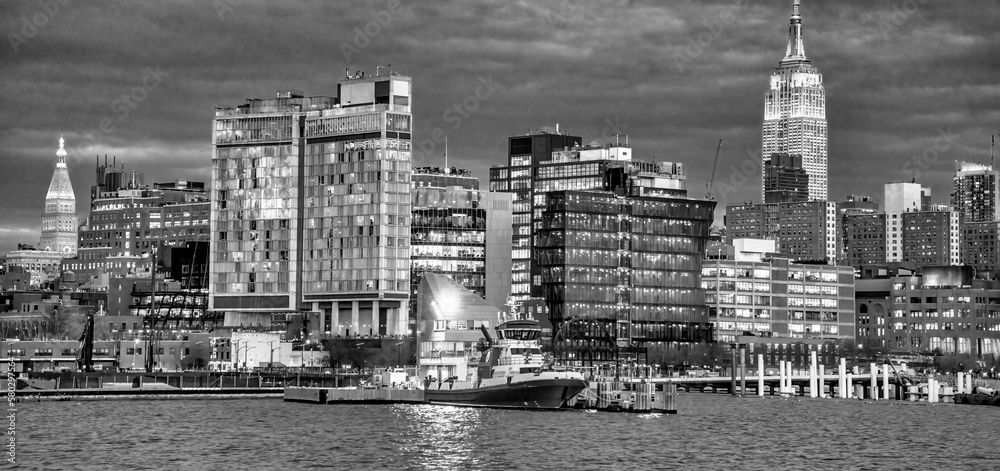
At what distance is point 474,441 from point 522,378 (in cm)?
3914

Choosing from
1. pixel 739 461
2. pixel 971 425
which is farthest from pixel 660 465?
pixel 971 425

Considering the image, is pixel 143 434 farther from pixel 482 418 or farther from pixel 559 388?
pixel 559 388

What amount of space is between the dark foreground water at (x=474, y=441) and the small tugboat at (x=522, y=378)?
264 centimetres

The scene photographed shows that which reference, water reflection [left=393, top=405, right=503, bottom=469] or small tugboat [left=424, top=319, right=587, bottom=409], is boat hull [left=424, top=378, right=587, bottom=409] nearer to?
small tugboat [left=424, top=319, right=587, bottom=409]

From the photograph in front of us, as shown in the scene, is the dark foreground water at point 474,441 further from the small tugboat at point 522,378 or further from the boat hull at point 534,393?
the small tugboat at point 522,378

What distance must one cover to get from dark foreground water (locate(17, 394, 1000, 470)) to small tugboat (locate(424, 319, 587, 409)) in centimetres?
264

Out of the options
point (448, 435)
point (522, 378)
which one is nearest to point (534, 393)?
point (522, 378)

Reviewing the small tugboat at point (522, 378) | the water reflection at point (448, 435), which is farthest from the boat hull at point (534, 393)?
the water reflection at point (448, 435)

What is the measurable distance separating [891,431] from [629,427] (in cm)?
3036

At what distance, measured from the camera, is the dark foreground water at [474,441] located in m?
139

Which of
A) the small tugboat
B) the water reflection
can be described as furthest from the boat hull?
the water reflection

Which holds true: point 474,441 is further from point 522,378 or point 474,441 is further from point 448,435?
point 522,378

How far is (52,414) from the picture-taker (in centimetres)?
19025

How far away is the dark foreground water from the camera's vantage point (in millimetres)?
139250
